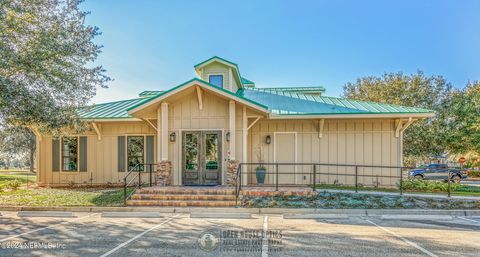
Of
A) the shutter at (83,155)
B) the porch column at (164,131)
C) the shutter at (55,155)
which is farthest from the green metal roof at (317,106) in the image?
the shutter at (55,155)

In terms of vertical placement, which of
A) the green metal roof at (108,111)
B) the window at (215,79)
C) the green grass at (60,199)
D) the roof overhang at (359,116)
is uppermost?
the window at (215,79)

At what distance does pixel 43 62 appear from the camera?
9.85 m

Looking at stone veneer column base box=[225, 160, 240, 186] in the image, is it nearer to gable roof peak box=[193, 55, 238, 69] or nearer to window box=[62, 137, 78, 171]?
gable roof peak box=[193, 55, 238, 69]

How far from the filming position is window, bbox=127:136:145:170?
1445 cm

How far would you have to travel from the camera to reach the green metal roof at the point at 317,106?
1299cm

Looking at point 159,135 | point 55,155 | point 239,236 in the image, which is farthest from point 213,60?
point 239,236

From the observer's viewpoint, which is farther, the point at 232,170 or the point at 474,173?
the point at 474,173

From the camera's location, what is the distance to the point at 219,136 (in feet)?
39.7

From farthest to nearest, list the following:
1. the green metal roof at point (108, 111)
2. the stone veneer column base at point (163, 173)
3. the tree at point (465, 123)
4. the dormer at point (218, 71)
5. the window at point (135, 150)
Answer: the tree at point (465, 123) → the dormer at point (218, 71) → the window at point (135, 150) → the green metal roof at point (108, 111) → the stone veneer column base at point (163, 173)

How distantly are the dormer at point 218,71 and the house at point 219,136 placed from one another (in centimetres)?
5

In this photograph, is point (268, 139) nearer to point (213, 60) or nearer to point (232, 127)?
point (232, 127)

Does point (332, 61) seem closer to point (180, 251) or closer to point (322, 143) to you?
point (322, 143)

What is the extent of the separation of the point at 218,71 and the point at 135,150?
5.87 metres

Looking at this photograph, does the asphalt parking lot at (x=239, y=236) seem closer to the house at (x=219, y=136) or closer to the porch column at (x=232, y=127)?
the porch column at (x=232, y=127)
